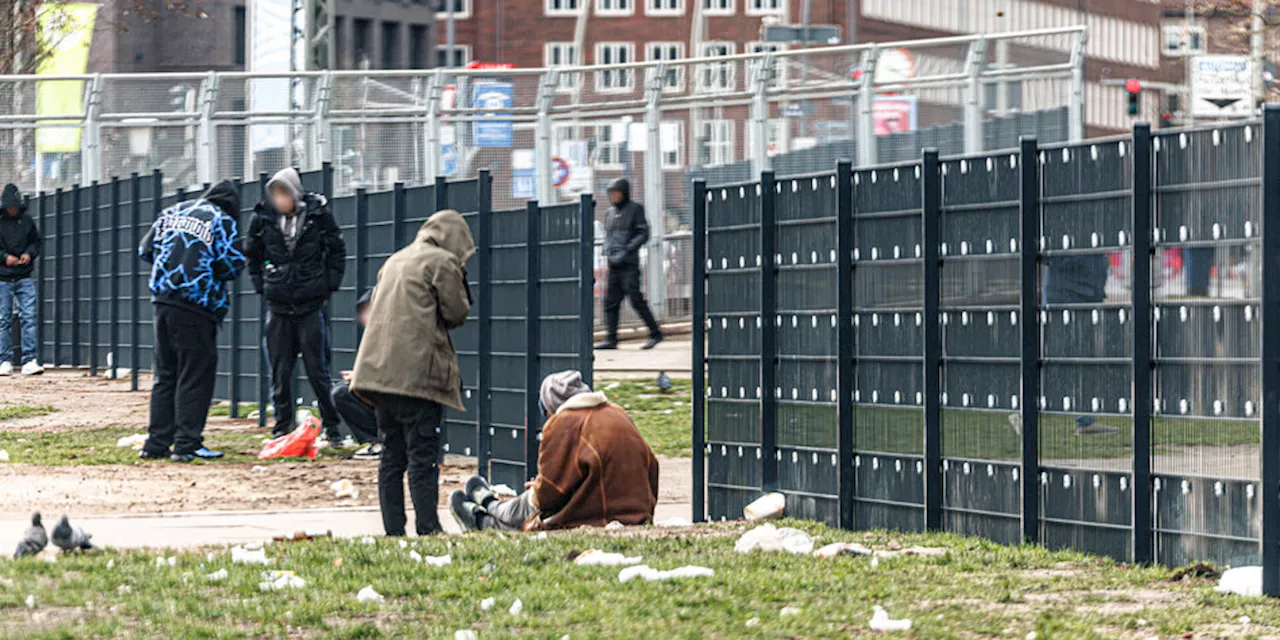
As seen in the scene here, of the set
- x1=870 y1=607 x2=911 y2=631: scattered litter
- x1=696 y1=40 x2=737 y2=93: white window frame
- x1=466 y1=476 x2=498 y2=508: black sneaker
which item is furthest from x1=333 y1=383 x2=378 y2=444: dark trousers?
x1=696 y1=40 x2=737 y2=93: white window frame

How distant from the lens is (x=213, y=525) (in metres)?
11.5

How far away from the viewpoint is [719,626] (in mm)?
7234

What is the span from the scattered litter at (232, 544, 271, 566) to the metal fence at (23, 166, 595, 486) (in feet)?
13.6

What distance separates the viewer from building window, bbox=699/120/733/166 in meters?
26.1

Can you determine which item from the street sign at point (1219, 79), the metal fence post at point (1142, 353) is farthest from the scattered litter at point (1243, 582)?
the street sign at point (1219, 79)

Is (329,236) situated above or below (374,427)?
above

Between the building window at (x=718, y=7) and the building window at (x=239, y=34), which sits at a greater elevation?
the building window at (x=718, y=7)

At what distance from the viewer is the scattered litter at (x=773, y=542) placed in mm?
9523

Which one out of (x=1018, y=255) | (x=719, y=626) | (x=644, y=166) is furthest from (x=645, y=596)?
(x=644, y=166)

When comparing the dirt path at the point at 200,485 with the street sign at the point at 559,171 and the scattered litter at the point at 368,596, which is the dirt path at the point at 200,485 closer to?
the scattered litter at the point at 368,596

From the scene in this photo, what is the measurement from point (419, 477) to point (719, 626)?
385 cm

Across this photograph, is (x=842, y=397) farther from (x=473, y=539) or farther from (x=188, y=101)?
(x=188, y=101)

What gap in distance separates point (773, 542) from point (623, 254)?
1437cm

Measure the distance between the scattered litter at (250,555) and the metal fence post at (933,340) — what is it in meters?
2.95
